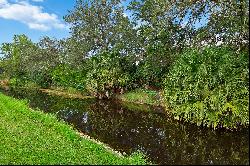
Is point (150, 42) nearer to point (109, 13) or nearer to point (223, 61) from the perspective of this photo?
point (109, 13)

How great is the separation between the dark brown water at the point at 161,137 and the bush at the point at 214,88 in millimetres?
969

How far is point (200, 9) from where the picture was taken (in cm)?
3034

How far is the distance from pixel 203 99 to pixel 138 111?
12.8 m

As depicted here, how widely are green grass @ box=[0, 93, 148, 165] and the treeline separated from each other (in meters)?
10.1

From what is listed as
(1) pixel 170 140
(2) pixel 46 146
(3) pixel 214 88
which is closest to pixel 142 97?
(3) pixel 214 88

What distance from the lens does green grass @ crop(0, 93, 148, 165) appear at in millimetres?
17234

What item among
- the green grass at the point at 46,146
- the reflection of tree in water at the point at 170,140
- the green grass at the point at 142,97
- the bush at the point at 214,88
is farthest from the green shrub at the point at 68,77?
the green grass at the point at 46,146

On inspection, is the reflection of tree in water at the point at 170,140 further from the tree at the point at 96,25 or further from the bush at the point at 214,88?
the tree at the point at 96,25

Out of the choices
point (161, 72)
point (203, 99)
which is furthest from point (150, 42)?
point (203, 99)

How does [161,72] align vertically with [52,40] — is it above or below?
below

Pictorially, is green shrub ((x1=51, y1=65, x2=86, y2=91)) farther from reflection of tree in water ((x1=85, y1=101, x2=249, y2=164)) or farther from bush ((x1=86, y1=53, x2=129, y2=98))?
reflection of tree in water ((x1=85, y1=101, x2=249, y2=164))

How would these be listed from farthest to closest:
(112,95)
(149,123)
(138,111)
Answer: (112,95)
(138,111)
(149,123)

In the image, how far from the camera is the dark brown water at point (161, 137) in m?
21.2

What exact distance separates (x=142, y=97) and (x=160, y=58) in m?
5.29
